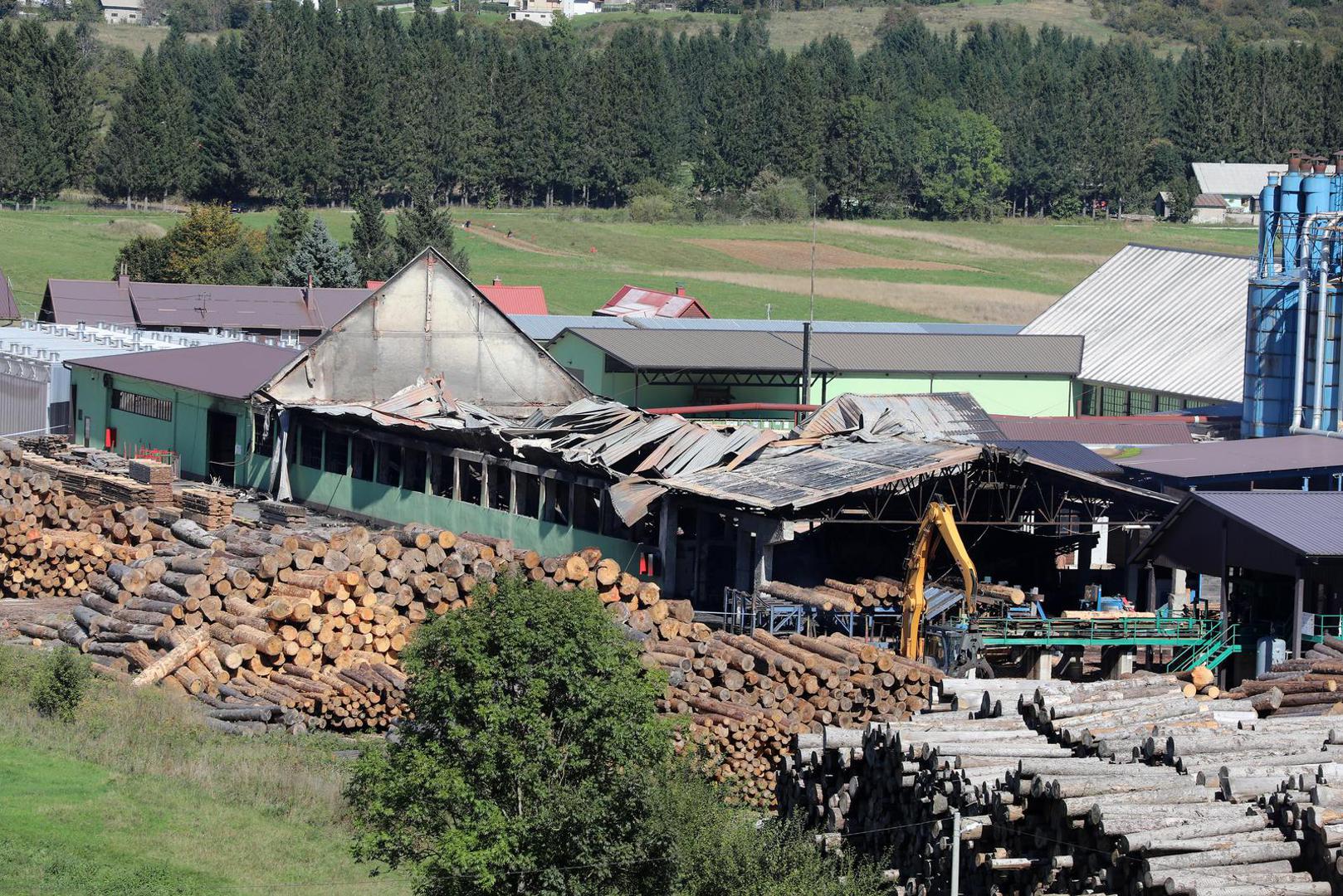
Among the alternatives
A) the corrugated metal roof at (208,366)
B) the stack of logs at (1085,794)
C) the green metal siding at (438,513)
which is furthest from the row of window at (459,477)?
the stack of logs at (1085,794)

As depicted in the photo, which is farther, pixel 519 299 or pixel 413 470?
pixel 519 299

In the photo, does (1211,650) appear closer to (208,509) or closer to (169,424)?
(208,509)

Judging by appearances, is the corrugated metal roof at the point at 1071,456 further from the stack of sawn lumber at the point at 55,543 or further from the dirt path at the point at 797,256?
the dirt path at the point at 797,256

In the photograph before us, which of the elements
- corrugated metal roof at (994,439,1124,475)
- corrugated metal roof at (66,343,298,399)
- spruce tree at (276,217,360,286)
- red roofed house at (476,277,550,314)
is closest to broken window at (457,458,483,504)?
corrugated metal roof at (66,343,298,399)

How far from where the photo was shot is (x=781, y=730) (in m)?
26.8

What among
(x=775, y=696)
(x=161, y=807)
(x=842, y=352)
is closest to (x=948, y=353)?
(x=842, y=352)

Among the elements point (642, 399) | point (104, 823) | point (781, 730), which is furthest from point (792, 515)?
point (642, 399)

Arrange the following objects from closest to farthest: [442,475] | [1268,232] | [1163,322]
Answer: [442,475], [1268,232], [1163,322]

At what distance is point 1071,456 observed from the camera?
131 ft

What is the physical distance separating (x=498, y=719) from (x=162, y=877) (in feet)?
15.8

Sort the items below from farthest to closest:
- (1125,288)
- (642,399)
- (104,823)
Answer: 1. (1125,288)
2. (642,399)
3. (104,823)

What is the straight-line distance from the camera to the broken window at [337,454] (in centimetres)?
4584

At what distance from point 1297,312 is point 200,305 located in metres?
43.0

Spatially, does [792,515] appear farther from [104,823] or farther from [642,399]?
[642,399]
